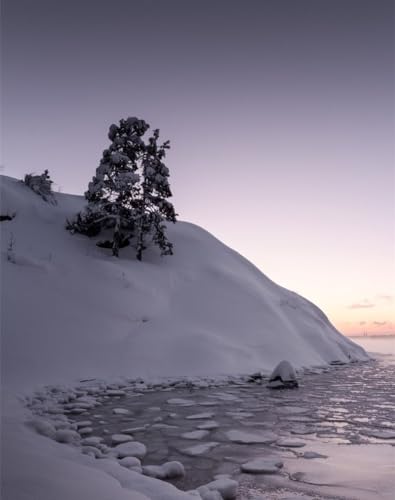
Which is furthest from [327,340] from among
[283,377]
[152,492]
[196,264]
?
[152,492]

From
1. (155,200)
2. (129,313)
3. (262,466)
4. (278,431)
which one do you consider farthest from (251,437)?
(155,200)

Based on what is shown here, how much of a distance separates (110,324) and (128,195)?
23.0 feet

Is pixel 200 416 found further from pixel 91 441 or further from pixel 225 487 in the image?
pixel 225 487

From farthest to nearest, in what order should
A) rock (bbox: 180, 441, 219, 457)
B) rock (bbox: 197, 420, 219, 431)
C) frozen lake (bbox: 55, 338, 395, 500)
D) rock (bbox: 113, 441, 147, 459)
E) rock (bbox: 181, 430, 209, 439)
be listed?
rock (bbox: 197, 420, 219, 431)
rock (bbox: 181, 430, 209, 439)
rock (bbox: 180, 441, 219, 457)
rock (bbox: 113, 441, 147, 459)
frozen lake (bbox: 55, 338, 395, 500)

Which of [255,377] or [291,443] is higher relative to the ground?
[291,443]

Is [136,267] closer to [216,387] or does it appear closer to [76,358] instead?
[76,358]

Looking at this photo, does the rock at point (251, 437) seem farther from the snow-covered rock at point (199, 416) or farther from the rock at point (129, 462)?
the rock at point (129, 462)

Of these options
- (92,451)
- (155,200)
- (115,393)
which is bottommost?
(115,393)

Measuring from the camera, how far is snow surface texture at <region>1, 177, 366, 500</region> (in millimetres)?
3518

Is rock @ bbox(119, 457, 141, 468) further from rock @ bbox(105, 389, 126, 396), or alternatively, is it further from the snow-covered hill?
the snow-covered hill

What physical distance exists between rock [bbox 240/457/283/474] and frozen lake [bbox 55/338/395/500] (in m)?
0.02

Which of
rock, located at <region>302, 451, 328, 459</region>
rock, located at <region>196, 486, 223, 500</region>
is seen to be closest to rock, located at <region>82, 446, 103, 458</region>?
rock, located at <region>196, 486, 223, 500</region>

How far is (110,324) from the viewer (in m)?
11.2

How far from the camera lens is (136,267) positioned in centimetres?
1523
